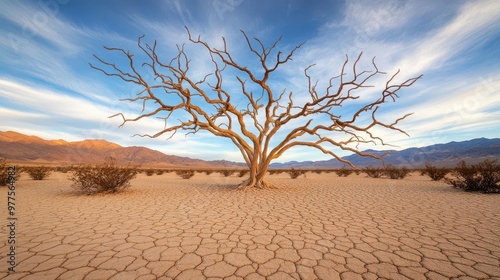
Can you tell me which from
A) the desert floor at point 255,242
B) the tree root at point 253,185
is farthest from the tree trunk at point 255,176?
the desert floor at point 255,242

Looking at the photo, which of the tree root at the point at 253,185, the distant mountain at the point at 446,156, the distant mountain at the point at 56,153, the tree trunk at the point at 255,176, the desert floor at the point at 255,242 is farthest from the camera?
the distant mountain at the point at 446,156

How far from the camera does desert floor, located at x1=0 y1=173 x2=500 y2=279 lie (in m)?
2.49

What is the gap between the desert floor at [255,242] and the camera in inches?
97.9

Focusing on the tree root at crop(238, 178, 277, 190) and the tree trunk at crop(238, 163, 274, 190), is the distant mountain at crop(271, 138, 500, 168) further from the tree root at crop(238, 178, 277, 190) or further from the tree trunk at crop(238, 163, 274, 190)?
the tree trunk at crop(238, 163, 274, 190)

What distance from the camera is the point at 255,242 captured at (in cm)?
342

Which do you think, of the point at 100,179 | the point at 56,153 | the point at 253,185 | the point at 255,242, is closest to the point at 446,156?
the point at 253,185

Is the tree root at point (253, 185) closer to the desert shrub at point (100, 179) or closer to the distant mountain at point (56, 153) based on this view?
the desert shrub at point (100, 179)

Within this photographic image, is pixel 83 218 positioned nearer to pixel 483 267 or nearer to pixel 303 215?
pixel 303 215

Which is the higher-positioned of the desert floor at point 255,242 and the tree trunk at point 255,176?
the tree trunk at point 255,176

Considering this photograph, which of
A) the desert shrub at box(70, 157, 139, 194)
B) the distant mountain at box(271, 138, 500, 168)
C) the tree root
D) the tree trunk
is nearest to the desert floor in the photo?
the desert shrub at box(70, 157, 139, 194)

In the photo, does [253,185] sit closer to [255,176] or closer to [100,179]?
[255,176]

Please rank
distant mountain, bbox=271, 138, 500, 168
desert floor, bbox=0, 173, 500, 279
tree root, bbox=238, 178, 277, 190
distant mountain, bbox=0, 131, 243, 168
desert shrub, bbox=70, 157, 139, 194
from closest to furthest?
desert floor, bbox=0, 173, 500, 279 → desert shrub, bbox=70, 157, 139, 194 → tree root, bbox=238, 178, 277, 190 → distant mountain, bbox=0, 131, 243, 168 → distant mountain, bbox=271, 138, 500, 168

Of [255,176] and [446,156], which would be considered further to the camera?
[446,156]

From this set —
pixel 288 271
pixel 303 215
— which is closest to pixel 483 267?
pixel 288 271
